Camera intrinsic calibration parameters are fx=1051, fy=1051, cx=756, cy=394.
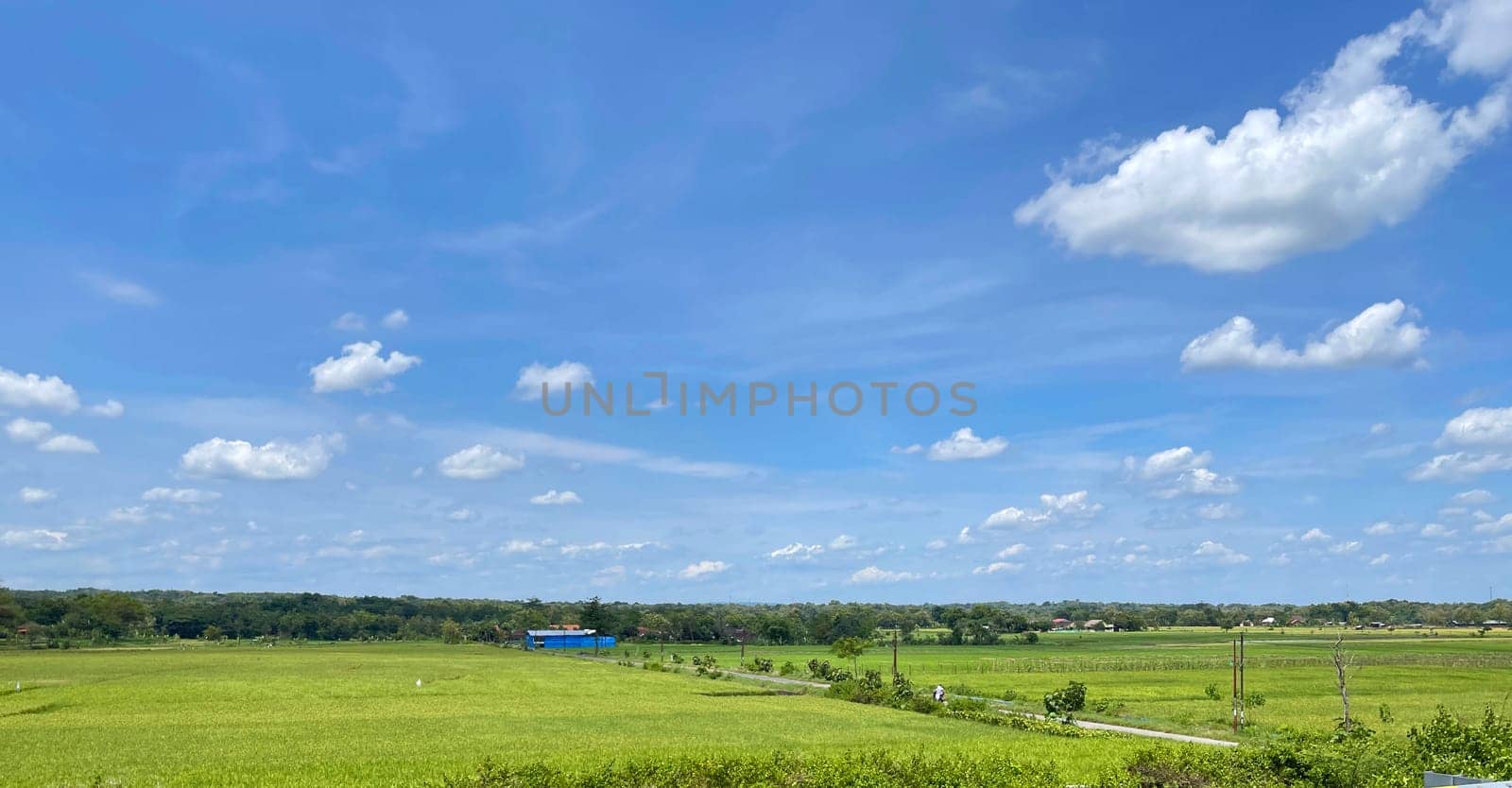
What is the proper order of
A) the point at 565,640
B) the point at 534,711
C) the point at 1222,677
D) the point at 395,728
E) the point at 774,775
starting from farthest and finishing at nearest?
the point at 565,640, the point at 1222,677, the point at 534,711, the point at 395,728, the point at 774,775

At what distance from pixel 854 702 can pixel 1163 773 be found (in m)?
33.3

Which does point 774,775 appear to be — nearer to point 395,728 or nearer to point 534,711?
point 395,728

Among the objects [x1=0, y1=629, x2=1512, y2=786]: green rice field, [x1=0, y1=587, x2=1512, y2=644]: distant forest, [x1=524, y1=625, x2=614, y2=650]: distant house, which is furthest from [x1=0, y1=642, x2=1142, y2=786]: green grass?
[x1=0, y1=587, x2=1512, y2=644]: distant forest

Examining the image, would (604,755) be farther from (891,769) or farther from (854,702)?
(854,702)

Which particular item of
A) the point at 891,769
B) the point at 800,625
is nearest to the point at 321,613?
the point at 800,625

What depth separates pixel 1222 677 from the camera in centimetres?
7294

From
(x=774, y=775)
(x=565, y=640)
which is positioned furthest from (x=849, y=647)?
(x=565, y=640)

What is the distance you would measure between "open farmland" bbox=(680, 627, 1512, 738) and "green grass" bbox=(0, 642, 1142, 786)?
1317cm

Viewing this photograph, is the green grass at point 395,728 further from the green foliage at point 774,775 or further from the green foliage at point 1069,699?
the green foliage at point 1069,699

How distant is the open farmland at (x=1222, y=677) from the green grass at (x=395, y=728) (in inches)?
519

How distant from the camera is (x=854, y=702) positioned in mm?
55469

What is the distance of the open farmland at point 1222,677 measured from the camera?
47.3m

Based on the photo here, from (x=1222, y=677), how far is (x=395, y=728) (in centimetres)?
5764

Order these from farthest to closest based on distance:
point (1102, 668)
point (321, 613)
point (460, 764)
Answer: point (321, 613) < point (1102, 668) < point (460, 764)
